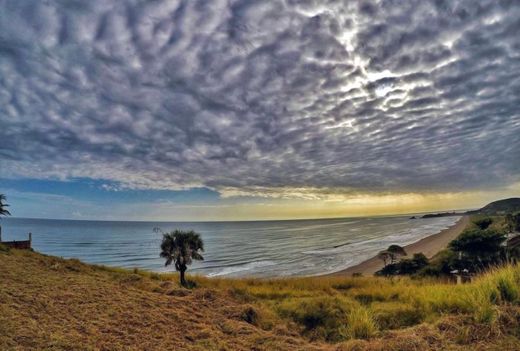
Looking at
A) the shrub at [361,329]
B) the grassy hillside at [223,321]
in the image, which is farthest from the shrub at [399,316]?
the shrub at [361,329]

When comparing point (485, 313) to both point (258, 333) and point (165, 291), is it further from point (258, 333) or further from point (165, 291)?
point (165, 291)

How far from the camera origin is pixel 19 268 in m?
9.62

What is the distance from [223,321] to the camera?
22.7 ft

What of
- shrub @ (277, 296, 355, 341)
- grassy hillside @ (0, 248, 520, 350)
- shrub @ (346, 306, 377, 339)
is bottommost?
shrub @ (277, 296, 355, 341)

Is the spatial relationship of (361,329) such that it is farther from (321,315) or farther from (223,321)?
(223,321)

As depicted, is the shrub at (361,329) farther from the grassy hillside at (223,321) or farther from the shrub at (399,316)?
the shrub at (399,316)

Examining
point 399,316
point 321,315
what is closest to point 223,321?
point 321,315

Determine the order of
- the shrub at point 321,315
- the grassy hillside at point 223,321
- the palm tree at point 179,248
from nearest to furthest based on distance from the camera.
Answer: the grassy hillside at point 223,321, the shrub at point 321,315, the palm tree at point 179,248

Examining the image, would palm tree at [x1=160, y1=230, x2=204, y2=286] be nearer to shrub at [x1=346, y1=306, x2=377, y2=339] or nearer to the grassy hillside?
the grassy hillside

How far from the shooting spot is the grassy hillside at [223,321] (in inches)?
191

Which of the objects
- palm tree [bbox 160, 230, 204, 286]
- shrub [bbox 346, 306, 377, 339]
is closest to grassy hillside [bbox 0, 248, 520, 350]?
shrub [bbox 346, 306, 377, 339]

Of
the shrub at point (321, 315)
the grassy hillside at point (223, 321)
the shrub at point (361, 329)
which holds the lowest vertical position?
the shrub at point (321, 315)

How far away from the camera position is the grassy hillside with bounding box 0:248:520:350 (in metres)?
4.85

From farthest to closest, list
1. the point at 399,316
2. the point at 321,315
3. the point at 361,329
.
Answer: the point at 321,315, the point at 399,316, the point at 361,329
